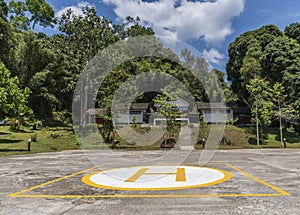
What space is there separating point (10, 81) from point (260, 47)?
25.3 m

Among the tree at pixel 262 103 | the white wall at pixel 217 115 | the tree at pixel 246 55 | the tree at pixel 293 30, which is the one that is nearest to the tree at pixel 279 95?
the tree at pixel 262 103

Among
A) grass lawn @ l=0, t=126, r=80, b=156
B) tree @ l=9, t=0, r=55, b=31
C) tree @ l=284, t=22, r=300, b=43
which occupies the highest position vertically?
tree @ l=9, t=0, r=55, b=31

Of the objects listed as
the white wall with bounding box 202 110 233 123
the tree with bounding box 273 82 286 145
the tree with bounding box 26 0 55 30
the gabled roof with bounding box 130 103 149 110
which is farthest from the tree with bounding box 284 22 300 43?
the tree with bounding box 26 0 55 30

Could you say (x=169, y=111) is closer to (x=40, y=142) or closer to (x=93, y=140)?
(x=93, y=140)

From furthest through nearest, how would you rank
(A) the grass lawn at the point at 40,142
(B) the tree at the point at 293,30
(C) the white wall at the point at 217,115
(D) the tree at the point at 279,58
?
(C) the white wall at the point at 217,115, (B) the tree at the point at 293,30, (D) the tree at the point at 279,58, (A) the grass lawn at the point at 40,142

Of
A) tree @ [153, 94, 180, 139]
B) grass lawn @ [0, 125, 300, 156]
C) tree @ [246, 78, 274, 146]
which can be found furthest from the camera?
tree @ [246, 78, 274, 146]

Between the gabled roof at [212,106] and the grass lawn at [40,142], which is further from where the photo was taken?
the gabled roof at [212,106]

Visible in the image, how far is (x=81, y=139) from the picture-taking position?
2264 centimetres

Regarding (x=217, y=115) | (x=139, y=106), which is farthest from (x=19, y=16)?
(x=217, y=115)

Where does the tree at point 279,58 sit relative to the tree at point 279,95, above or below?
above

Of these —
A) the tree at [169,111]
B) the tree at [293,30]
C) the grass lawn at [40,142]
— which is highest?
the tree at [293,30]

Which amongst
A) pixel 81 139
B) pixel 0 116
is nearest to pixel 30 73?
pixel 81 139

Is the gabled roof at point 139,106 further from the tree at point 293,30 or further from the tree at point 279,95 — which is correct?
the tree at point 293,30

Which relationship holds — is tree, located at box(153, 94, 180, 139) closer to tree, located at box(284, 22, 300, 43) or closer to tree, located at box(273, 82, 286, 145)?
tree, located at box(273, 82, 286, 145)
